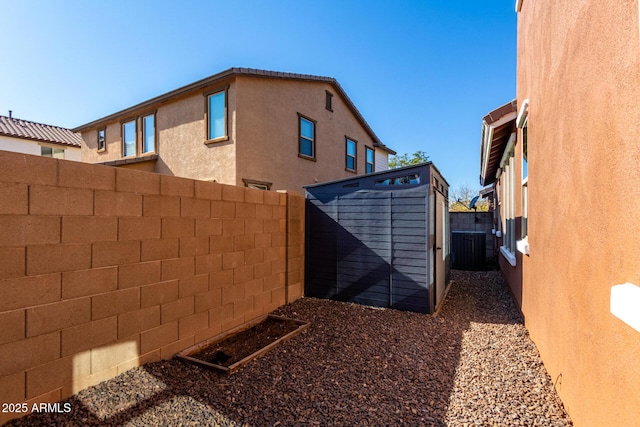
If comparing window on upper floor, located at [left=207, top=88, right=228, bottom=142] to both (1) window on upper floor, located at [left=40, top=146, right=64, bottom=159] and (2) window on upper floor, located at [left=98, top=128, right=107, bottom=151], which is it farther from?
(1) window on upper floor, located at [left=40, top=146, right=64, bottom=159]

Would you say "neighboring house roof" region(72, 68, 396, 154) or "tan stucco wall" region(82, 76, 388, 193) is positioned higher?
"neighboring house roof" region(72, 68, 396, 154)

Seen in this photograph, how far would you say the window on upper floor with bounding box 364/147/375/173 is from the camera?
16469 millimetres

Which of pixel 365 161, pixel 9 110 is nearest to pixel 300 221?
pixel 365 161

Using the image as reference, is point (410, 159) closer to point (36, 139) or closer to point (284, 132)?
point (284, 132)

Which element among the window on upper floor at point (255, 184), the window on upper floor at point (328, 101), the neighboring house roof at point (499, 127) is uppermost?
the window on upper floor at point (328, 101)

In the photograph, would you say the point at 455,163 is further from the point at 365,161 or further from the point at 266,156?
the point at 266,156

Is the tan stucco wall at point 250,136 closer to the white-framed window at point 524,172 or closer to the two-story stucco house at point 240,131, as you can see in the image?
the two-story stucco house at point 240,131

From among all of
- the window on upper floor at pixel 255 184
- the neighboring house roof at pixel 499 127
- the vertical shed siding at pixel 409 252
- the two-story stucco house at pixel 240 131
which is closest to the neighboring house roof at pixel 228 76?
the two-story stucco house at pixel 240 131

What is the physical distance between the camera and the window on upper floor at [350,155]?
1470 cm

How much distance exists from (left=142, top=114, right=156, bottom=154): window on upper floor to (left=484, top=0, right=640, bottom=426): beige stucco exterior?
12.2m

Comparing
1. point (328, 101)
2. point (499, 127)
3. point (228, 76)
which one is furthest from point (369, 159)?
point (499, 127)

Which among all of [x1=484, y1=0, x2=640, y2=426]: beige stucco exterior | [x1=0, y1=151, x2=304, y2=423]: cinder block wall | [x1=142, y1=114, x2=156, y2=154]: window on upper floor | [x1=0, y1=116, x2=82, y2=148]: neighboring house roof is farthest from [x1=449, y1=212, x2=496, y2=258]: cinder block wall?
[x1=0, y1=116, x2=82, y2=148]: neighboring house roof

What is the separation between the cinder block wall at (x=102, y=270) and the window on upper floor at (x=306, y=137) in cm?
760

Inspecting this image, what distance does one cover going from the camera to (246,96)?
9.65 meters
